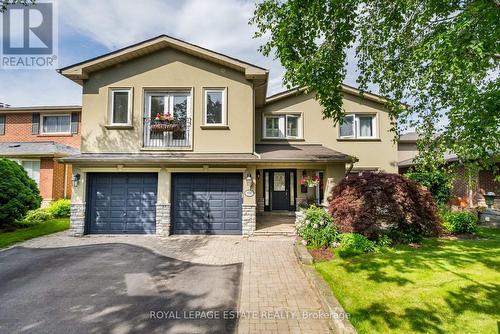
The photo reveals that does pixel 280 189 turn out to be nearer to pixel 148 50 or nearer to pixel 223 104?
pixel 223 104

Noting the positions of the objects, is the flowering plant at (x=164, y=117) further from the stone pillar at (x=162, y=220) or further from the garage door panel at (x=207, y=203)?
the stone pillar at (x=162, y=220)

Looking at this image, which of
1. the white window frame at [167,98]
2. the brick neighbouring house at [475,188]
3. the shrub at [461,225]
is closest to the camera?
the shrub at [461,225]

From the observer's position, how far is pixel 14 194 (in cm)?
1066

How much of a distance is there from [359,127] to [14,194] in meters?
17.9

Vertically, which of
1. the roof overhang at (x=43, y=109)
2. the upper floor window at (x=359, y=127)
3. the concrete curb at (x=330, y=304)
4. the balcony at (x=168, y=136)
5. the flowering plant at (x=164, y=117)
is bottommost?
the concrete curb at (x=330, y=304)

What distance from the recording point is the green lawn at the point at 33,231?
9.29m

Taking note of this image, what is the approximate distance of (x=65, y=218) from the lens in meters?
13.4

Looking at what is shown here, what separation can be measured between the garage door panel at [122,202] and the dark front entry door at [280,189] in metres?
7.35

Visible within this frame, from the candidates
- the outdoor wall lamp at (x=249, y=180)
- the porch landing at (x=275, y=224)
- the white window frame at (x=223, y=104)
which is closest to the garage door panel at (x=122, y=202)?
the white window frame at (x=223, y=104)

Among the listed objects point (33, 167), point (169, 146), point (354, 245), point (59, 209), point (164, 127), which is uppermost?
point (164, 127)

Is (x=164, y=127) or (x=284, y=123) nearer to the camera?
(x=164, y=127)

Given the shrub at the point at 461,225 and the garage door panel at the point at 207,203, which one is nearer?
the shrub at the point at 461,225

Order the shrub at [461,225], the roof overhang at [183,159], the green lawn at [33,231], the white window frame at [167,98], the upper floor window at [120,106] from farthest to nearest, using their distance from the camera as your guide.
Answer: the white window frame at [167,98], the upper floor window at [120,106], the roof overhang at [183,159], the shrub at [461,225], the green lawn at [33,231]

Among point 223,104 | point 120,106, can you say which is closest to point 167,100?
point 120,106
